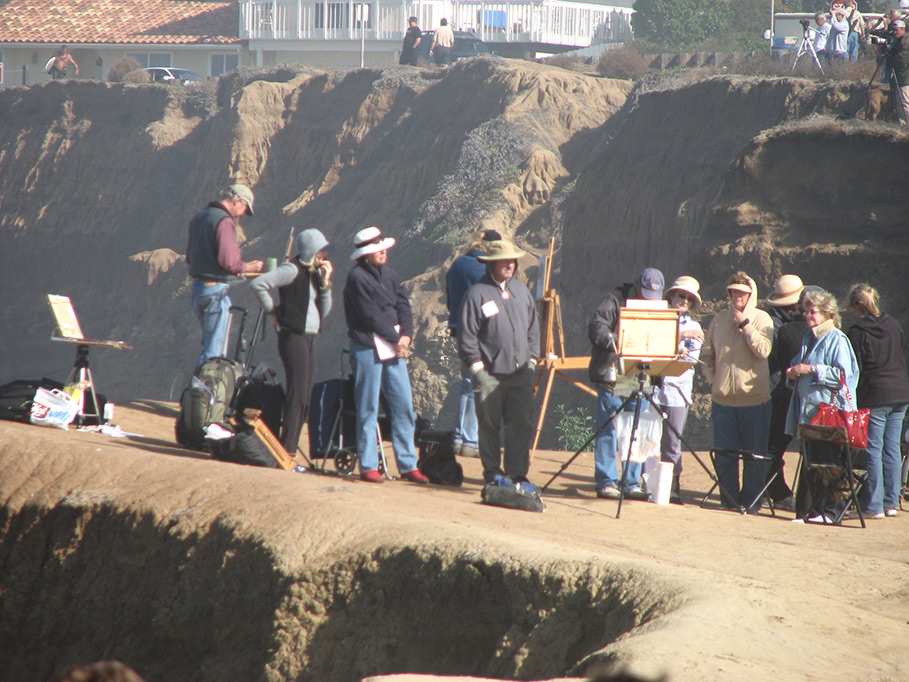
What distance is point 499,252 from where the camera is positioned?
11.0 m

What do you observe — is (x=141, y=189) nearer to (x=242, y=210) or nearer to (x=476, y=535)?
(x=242, y=210)

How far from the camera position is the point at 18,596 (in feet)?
38.1

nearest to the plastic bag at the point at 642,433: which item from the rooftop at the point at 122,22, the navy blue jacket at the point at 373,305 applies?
the navy blue jacket at the point at 373,305

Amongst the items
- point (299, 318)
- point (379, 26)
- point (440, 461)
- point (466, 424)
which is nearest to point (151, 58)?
point (379, 26)

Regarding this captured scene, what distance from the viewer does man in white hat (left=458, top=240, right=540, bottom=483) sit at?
10867 mm

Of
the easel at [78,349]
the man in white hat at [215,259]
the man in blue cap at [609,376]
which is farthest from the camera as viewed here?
the easel at [78,349]

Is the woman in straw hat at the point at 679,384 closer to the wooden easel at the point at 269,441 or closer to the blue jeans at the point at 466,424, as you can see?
the blue jeans at the point at 466,424

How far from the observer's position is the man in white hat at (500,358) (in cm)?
1087

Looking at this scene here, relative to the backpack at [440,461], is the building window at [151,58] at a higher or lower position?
higher

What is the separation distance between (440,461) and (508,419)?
123 centimetres

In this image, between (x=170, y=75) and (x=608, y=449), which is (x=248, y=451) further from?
(x=170, y=75)

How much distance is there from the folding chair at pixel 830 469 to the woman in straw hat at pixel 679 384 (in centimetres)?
97

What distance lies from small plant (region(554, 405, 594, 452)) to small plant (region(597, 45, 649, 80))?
53.7ft

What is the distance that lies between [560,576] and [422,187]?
3154cm
